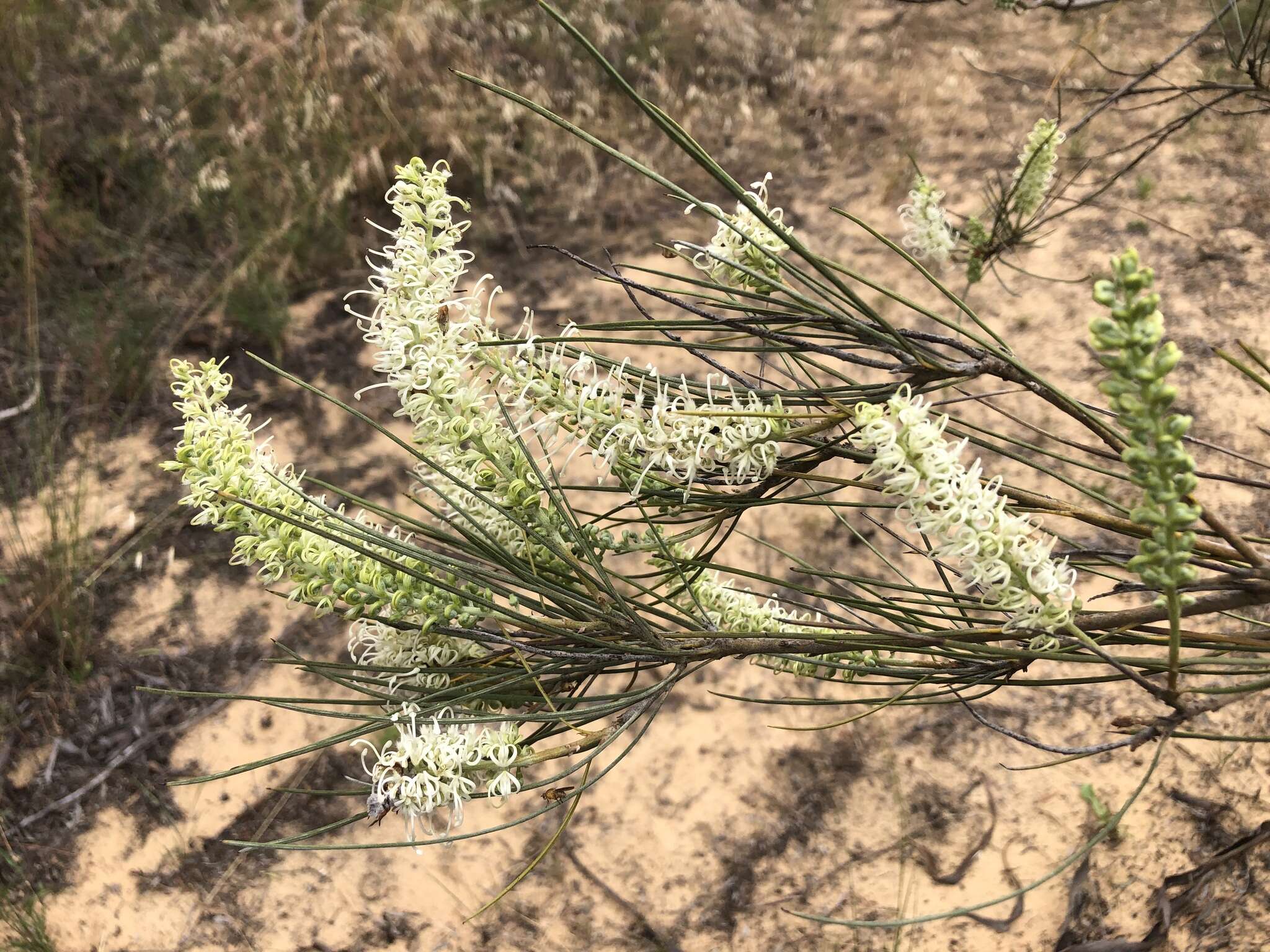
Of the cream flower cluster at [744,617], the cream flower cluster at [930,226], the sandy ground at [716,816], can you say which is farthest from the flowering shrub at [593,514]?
the sandy ground at [716,816]

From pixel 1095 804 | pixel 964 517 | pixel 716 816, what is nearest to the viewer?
pixel 964 517

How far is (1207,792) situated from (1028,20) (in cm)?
306

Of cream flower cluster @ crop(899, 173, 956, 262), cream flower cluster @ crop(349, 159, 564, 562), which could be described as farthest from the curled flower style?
cream flower cluster @ crop(899, 173, 956, 262)

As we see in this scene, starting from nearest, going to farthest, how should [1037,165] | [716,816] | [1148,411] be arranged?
[1148,411] < [1037,165] < [716,816]

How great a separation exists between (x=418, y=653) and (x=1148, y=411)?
0.56 meters

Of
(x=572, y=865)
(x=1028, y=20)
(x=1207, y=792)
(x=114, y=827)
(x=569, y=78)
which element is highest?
(x=1028, y=20)

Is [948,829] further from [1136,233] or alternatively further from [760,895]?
[1136,233]

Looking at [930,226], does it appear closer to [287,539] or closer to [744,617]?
[744,617]

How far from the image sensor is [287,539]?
68 cm

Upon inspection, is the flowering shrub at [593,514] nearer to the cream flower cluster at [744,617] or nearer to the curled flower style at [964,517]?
the curled flower style at [964,517]

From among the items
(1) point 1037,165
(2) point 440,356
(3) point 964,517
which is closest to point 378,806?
(2) point 440,356

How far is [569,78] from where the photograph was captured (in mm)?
3328

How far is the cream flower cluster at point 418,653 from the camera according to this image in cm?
73

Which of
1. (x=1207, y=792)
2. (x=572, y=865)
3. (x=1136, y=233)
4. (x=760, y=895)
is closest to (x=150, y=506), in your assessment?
(x=572, y=865)
